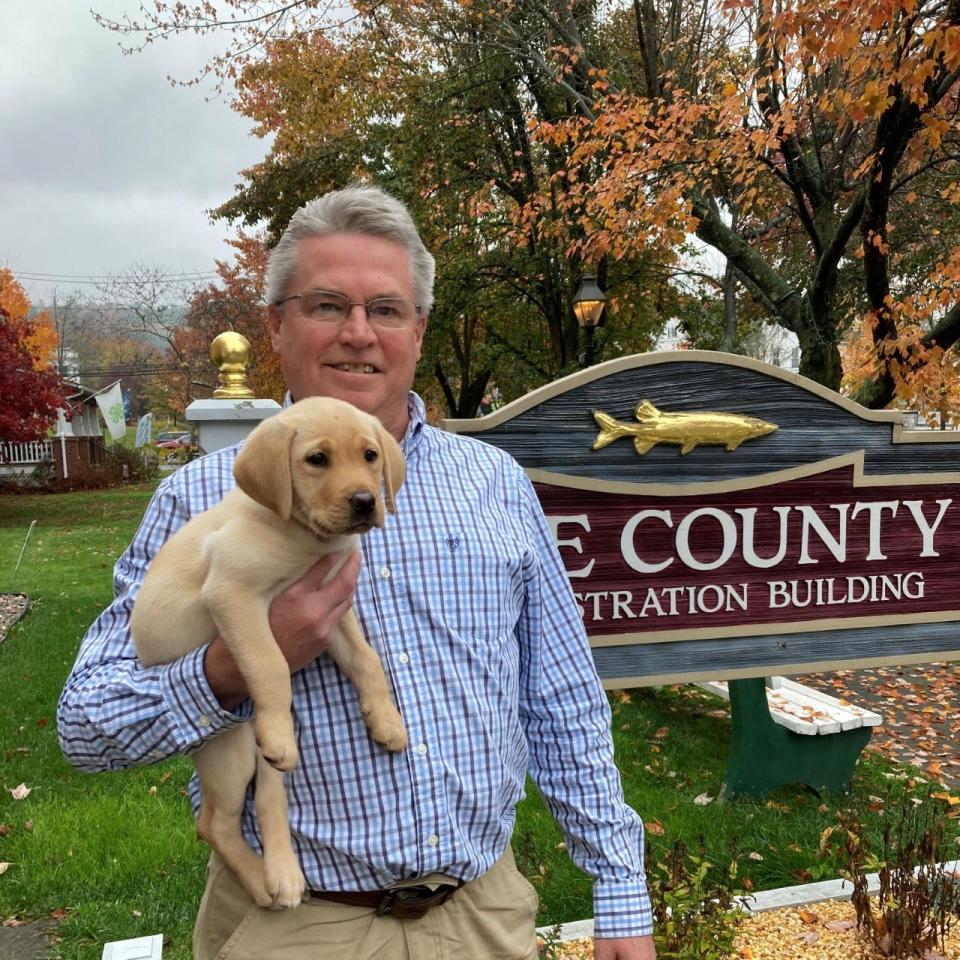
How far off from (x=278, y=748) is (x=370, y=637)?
12.9 inches

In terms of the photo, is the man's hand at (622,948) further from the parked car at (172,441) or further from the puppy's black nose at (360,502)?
the parked car at (172,441)

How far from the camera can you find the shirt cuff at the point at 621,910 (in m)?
1.89

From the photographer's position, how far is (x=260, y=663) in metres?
1.46

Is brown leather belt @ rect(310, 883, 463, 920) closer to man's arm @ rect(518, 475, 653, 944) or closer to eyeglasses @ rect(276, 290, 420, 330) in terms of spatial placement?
man's arm @ rect(518, 475, 653, 944)

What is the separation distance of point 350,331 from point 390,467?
1.28 feet

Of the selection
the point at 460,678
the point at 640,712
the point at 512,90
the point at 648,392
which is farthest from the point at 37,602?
the point at 512,90

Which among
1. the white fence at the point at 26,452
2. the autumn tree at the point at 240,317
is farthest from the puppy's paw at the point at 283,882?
the white fence at the point at 26,452

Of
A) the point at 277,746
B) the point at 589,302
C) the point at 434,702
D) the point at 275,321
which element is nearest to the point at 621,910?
the point at 434,702

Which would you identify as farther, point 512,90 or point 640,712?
point 512,90

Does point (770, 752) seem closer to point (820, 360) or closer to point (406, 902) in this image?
point (406, 902)

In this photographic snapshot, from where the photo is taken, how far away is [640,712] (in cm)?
688

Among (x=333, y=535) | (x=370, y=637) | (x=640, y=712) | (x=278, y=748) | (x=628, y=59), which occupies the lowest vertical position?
(x=640, y=712)

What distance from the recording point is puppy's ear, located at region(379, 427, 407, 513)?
1.57 meters

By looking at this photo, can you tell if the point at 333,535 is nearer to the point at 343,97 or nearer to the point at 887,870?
the point at 887,870
